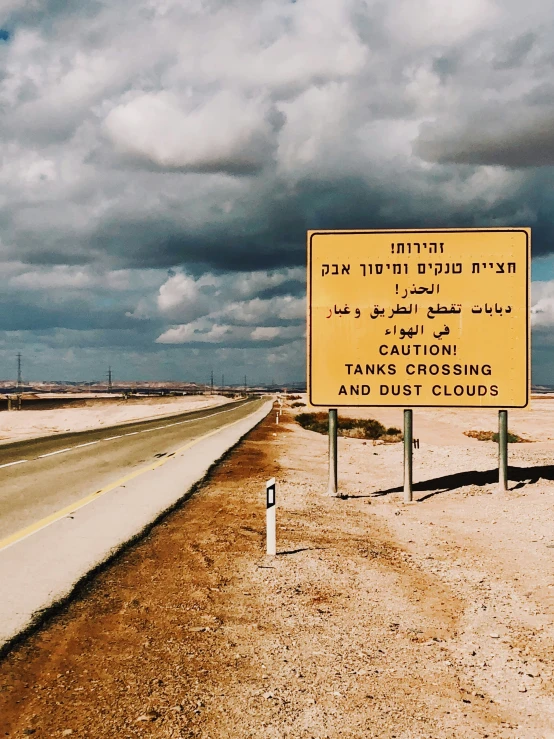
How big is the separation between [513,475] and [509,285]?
5322mm

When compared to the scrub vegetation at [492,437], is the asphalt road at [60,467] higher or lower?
higher

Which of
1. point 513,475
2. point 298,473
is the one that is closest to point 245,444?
point 298,473

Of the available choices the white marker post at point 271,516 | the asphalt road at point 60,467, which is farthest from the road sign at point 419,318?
the asphalt road at point 60,467

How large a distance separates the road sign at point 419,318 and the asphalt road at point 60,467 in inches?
223

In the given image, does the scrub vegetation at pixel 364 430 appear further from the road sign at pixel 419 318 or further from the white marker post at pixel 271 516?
the white marker post at pixel 271 516

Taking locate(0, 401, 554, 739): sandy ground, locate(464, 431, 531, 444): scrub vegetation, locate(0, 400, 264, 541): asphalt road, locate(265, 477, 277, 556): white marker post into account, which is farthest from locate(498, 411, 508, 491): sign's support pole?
locate(464, 431, 531, 444): scrub vegetation

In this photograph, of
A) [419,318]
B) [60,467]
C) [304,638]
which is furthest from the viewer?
[60,467]

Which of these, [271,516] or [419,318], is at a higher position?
[419,318]

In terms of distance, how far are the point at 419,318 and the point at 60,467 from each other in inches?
413

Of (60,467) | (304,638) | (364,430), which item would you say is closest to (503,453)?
(304,638)

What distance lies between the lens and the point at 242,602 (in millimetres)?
6484

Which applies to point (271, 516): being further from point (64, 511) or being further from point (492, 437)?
point (492, 437)

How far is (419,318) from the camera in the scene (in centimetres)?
1315

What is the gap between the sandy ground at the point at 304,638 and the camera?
4.15m
